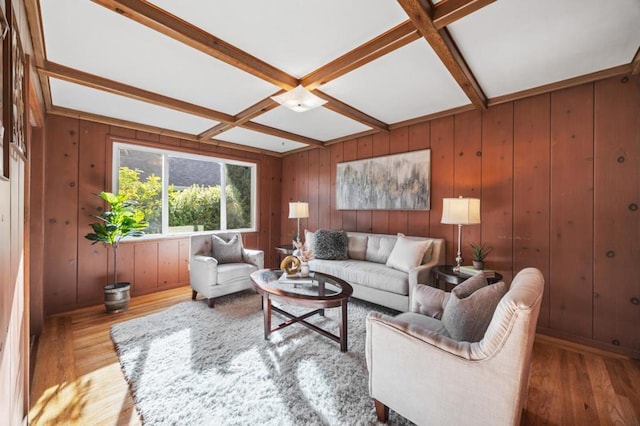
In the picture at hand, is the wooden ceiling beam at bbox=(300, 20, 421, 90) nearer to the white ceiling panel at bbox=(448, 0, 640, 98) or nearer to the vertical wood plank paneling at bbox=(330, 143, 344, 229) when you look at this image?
the white ceiling panel at bbox=(448, 0, 640, 98)

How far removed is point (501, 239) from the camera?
2.85 metres

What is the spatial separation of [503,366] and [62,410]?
8.02 ft

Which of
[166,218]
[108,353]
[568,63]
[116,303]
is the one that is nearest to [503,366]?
[568,63]

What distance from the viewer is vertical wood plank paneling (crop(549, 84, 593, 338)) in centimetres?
238

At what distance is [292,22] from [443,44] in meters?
0.99

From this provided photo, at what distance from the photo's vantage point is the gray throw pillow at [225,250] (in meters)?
3.59

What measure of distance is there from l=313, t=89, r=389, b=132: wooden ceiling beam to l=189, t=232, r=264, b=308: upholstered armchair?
2171mm

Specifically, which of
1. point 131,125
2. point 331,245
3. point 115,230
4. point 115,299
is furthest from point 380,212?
point 131,125

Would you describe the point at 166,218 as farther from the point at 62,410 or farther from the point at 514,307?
the point at 514,307

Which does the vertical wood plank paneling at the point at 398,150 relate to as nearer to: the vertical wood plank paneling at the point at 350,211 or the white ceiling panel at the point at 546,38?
the vertical wood plank paneling at the point at 350,211

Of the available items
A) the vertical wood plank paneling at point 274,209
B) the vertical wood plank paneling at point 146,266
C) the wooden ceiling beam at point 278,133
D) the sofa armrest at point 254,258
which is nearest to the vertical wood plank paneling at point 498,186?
the wooden ceiling beam at point 278,133

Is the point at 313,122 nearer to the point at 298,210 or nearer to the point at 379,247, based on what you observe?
the point at 298,210

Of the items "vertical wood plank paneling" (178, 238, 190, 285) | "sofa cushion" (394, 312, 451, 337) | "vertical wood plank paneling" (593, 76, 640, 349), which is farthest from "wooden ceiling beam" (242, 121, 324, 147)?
"vertical wood plank paneling" (593, 76, 640, 349)

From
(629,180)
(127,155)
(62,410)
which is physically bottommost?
(62,410)
